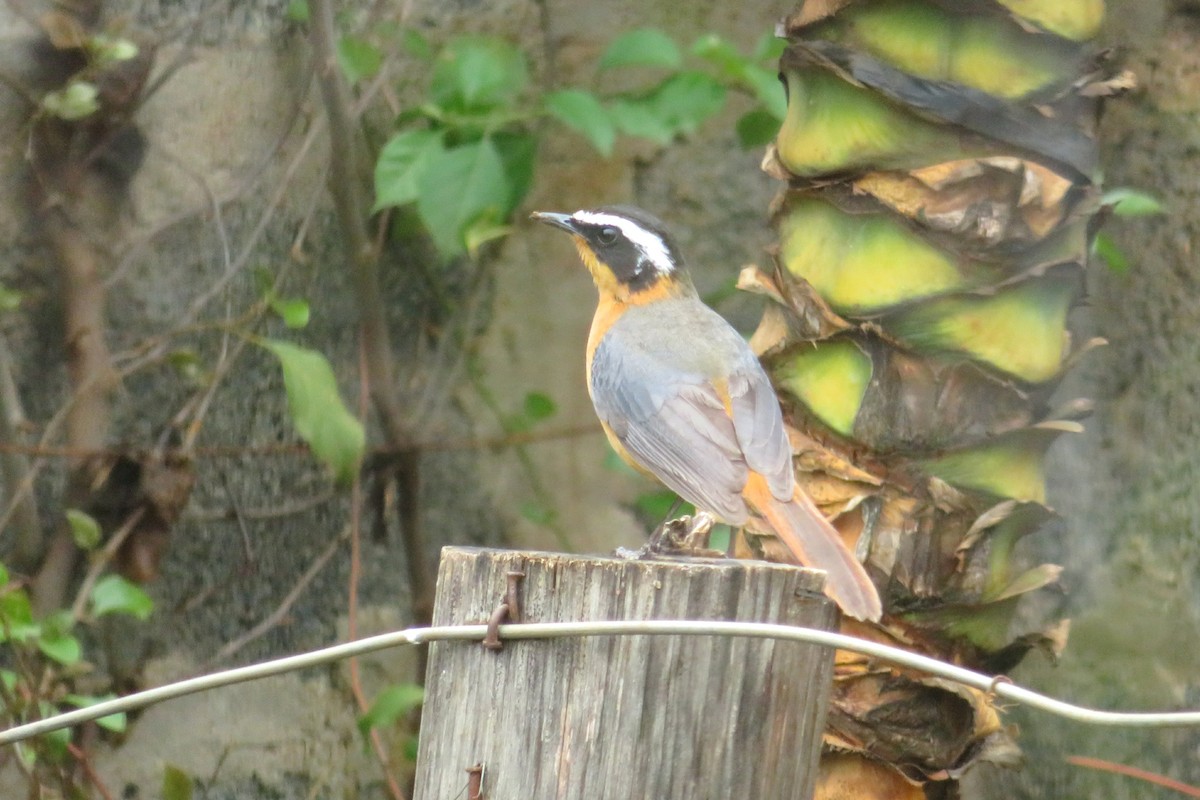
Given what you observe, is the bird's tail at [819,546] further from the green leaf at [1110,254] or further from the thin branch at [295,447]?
the thin branch at [295,447]

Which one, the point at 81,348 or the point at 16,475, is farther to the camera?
the point at 81,348

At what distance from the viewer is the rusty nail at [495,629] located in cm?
171

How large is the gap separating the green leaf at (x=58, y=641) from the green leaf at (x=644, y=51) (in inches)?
70.6

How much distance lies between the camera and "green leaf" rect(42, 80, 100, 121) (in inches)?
134

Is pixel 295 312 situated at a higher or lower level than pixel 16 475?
higher

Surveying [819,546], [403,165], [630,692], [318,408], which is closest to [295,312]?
[318,408]

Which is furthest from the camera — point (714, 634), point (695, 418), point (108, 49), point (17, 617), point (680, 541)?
point (108, 49)

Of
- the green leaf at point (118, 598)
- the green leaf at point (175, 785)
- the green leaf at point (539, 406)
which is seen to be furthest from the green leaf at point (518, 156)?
the green leaf at point (175, 785)

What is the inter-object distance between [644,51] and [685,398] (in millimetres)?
984

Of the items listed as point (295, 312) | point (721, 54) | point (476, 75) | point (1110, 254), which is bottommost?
point (295, 312)

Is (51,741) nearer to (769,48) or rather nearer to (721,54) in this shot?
(721,54)

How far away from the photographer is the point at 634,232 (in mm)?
3389

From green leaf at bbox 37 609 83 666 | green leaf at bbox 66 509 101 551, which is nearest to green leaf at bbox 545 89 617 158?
green leaf at bbox 66 509 101 551

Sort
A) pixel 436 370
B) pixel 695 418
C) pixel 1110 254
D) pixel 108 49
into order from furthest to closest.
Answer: pixel 436 370 < pixel 108 49 < pixel 1110 254 < pixel 695 418
